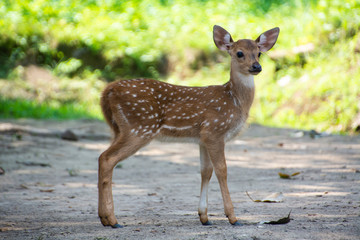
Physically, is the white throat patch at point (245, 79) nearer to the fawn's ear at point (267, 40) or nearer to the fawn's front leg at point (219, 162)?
the fawn's ear at point (267, 40)

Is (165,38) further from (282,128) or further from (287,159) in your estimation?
(287,159)

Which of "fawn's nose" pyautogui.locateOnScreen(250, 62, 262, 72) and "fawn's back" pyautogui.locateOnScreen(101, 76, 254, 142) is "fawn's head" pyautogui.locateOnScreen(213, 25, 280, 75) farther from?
"fawn's back" pyautogui.locateOnScreen(101, 76, 254, 142)

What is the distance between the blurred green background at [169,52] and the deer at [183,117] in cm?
605

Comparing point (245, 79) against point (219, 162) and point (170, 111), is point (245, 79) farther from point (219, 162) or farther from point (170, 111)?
point (219, 162)

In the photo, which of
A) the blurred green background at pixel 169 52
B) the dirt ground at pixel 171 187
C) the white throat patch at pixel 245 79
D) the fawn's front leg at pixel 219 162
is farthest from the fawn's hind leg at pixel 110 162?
the blurred green background at pixel 169 52

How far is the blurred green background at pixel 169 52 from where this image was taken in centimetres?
1147

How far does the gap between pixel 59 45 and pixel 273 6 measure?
719 cm

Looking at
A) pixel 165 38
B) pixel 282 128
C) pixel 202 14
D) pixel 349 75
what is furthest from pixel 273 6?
pixel 282 128

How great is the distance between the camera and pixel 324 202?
5.03m

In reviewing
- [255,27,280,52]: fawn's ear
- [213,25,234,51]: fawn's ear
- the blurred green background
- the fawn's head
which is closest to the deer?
the fawn's head

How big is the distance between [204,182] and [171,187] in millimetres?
1488

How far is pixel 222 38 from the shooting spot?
17.4 feet

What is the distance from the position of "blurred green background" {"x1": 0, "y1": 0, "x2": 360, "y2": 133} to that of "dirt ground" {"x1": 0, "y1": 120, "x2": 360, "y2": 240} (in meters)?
1.90

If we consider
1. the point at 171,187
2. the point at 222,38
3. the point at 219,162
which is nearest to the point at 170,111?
the point at 219,162
